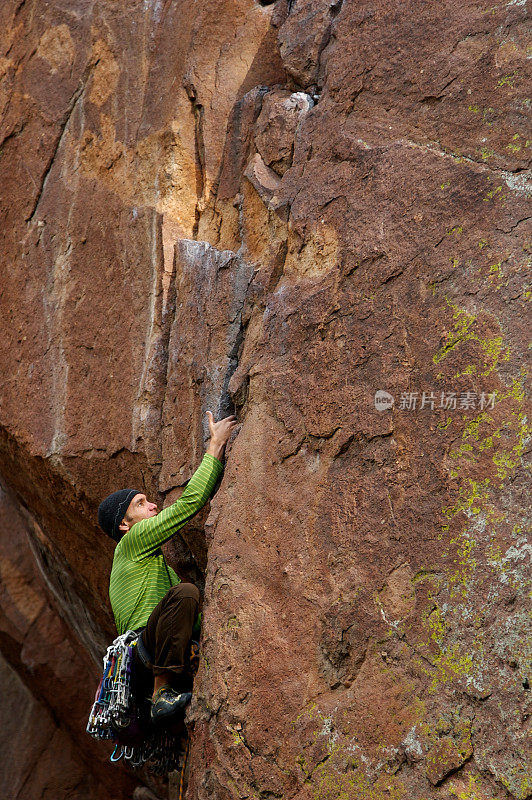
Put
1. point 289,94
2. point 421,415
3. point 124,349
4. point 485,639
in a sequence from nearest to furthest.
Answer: point 485,639 → point 421,415 → point 289,94 → point 124,349

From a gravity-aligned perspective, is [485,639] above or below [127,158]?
below

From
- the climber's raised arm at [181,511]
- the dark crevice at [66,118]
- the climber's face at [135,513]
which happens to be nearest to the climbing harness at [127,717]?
the climber's raised arm at [181,511]

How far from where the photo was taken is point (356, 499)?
329 centimetres

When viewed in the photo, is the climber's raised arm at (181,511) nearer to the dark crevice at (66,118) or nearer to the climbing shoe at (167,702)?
the climbing shoe at (167,702)

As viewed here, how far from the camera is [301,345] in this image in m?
3.64

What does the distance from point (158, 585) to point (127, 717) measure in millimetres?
607

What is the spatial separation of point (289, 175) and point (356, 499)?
Answer: 5.63ft

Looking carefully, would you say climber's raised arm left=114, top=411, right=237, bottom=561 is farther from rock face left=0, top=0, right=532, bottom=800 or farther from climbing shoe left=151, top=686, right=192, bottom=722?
climbing shoe left=151, top=686, right=192, bottom=722

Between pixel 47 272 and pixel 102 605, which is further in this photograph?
pixel 102 605

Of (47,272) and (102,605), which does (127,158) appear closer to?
(47,272)

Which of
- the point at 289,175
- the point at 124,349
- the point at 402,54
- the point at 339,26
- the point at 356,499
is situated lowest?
the point at 356,499

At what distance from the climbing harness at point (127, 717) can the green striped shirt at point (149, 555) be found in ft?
0.47


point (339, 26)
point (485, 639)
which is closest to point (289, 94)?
point (339, 26)

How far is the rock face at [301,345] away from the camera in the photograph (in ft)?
9.71
